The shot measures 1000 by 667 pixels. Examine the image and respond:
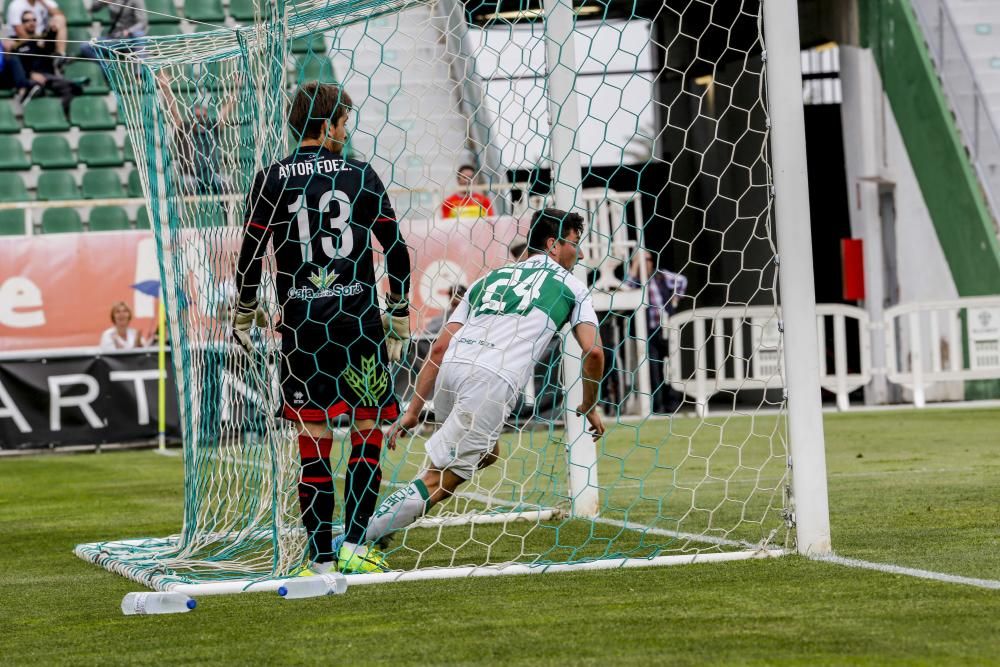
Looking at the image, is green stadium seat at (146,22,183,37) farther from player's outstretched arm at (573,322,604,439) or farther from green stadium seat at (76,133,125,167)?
player's outstretched arm at (573,322,604,439)

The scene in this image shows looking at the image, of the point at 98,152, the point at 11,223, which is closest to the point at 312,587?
the point at 11,223

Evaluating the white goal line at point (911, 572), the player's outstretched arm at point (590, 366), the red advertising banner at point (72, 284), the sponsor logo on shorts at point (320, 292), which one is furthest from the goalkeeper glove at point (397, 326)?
the red advertising banner at point (72, 284)

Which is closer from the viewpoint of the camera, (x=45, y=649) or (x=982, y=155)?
(x=45, y=649)

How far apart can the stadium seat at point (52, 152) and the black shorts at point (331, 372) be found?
14.6 metres

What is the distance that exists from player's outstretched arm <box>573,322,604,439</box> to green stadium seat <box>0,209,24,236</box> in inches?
518

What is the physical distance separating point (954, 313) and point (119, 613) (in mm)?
14058

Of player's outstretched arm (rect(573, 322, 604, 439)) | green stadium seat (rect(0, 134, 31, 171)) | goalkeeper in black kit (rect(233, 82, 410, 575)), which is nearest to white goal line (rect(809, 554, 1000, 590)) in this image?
player's outstretched arm (rect(573, 322, 604, 439))

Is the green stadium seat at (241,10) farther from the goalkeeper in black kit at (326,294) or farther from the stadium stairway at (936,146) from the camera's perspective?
the goalkeeper in black kit at (326,294)

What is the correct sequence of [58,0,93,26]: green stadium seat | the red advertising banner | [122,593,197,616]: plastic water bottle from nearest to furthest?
1. [122,593,197,616]: plastic water bottle
2. the red advertising banner
3. [58,0,93,26]: green stadium seat

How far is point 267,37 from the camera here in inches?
220

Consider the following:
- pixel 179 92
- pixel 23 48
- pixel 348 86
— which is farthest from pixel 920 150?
pixel 179 92

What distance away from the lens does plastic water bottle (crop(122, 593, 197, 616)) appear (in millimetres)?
4676

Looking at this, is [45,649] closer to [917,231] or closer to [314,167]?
[314,167]

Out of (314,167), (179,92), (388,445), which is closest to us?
(314,167)
